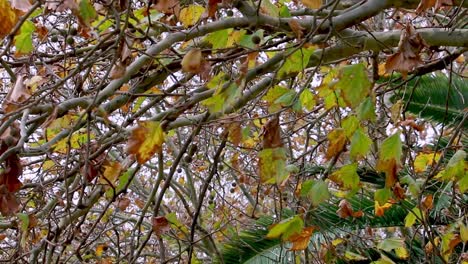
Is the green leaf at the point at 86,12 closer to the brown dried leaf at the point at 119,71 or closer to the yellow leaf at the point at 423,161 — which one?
the brown dried leaf at the point at 119,71

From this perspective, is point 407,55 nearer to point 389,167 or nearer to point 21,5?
point 389,167

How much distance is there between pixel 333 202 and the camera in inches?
170

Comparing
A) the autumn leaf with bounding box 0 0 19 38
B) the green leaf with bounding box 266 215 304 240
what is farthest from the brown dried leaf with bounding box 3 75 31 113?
the green leaf with bounding box 266 215 304 240

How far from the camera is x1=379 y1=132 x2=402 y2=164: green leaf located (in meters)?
2.52

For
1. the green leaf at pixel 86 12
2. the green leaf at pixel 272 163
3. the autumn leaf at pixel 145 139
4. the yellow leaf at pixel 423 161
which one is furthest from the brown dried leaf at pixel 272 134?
the yellow leaf at pixel 423 161

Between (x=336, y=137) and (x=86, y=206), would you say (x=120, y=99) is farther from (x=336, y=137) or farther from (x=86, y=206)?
(x=336, y=137)

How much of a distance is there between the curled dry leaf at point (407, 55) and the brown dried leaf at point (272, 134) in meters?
0.42

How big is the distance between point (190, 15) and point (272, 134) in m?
0.89

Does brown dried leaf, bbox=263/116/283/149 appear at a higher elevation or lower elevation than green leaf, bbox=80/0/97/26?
→ lower

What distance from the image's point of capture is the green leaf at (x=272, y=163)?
8.29ft

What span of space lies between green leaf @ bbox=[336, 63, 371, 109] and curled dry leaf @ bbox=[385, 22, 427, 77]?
11 cm

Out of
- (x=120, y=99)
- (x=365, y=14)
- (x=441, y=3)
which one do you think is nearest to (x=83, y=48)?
(x=120, y=99)

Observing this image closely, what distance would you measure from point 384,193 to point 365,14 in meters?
0.81

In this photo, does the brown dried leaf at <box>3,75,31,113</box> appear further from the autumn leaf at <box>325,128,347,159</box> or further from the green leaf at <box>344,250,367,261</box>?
the green leaf at <box>344,250,367,261</box>
